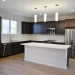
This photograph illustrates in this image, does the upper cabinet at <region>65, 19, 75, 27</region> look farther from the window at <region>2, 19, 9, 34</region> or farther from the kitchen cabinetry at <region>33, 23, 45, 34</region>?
the window at <region>2, 19, 9, 34</region>

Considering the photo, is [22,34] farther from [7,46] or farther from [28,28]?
[7,46]

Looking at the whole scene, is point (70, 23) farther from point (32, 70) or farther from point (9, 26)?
point (9, 26)

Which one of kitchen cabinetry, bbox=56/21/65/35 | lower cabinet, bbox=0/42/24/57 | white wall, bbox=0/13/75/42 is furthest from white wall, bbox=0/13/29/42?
kitchen cabinetry, bbox=56/21/65/35

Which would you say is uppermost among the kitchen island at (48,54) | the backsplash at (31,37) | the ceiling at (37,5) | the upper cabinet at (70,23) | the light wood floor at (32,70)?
the ceiling at (37,5)

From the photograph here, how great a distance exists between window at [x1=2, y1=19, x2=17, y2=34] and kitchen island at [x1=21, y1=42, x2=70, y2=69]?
2.27 metres

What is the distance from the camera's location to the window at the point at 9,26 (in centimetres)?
678

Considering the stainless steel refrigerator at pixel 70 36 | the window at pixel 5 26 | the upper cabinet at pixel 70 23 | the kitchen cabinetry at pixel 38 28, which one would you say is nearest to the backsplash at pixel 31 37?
the window at pixel 5 26

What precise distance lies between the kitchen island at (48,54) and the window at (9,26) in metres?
2.27

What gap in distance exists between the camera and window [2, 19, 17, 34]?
22.2ft

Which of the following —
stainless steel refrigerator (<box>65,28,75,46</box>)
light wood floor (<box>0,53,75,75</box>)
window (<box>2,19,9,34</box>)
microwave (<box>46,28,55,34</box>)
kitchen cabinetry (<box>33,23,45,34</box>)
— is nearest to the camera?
light wood floor (<box>0,53,75,75</box>)

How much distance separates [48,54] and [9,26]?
3.79m

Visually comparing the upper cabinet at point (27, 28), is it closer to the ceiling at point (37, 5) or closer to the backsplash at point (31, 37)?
the backsplash at point (31, 37)

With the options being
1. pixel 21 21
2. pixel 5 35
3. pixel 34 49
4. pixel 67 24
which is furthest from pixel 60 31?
pixel 5 35

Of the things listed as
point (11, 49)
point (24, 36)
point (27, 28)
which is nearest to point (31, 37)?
point (24, 36)
